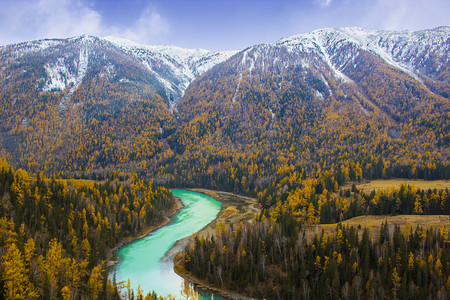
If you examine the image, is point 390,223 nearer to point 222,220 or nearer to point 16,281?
point 222,220

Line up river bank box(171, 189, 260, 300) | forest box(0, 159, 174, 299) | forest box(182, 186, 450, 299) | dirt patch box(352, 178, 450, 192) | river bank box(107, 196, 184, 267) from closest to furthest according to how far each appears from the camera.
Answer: forest box(0, 159, 174, 299) → forest box(182, 186, 450, 299) → river bank box(171, 189, 260, 300) → river bank box(107, 196, 184, 267) → dirt patch box(352, 178, 450, 192)

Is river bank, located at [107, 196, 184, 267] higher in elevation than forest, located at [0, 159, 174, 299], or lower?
lower

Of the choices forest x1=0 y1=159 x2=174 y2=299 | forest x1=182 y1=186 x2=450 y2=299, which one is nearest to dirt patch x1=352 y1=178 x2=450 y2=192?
forest x1=182 y1=186 x2=450 y2=299

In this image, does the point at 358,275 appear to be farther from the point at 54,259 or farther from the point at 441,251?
the point at 54,259

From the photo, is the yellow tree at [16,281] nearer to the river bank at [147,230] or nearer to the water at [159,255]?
the water at [159,255]

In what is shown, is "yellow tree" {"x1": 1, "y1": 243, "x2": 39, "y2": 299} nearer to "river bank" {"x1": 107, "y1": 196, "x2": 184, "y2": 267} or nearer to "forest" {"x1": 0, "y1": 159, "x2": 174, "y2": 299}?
"forest" {"x1": 0, "y1": 159, "x2": 174, "y2": 299}

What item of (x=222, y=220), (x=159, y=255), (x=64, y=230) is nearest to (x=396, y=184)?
(x=222, y=220)
